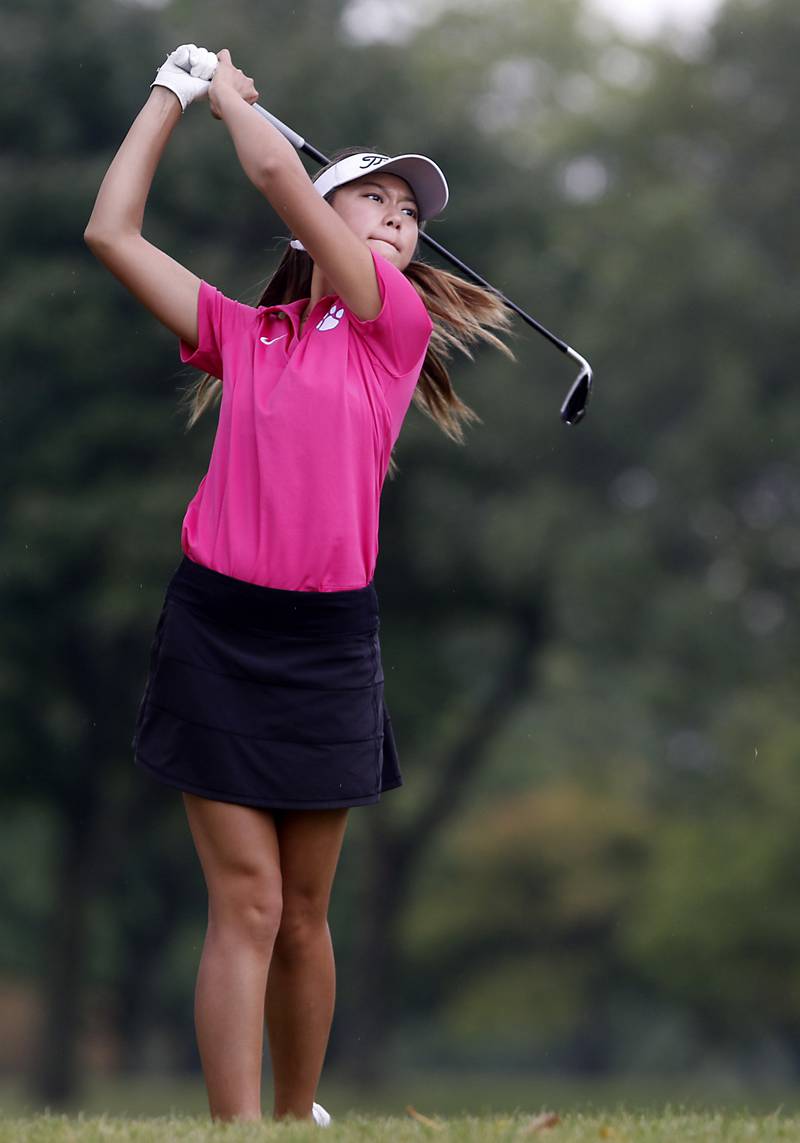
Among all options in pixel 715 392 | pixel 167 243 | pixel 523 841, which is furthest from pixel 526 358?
pixel 523 841

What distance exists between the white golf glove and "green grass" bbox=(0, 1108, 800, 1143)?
2170 millimetres

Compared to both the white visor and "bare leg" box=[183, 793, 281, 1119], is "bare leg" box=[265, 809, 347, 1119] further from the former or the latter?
the white visor

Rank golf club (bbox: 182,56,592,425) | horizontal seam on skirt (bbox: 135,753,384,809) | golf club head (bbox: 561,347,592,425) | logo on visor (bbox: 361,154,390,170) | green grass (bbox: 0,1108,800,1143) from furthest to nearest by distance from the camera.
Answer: golf club head (bbox: 561,347,592,425) < golf club (bbox: 182,56,592,425) < logo on visor (bbox: 361,154,390,170) < horizontal seam on skirt (bbox: 135,753,384,809) < green grass (bbox: 0,1108,800,1143)

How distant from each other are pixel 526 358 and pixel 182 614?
16265 mm

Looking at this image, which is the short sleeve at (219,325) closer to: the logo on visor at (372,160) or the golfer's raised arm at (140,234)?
the golfer's raised arm at (140,234)

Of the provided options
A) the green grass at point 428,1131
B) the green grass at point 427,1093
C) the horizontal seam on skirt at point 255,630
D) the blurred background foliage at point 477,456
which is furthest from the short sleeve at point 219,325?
the green grass at point 427,1093

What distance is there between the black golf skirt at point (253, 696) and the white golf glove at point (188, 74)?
104cm

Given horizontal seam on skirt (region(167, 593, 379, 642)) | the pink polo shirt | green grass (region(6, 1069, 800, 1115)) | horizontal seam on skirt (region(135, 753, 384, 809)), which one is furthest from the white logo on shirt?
green grass (region(6, 1069, 800, 1115))

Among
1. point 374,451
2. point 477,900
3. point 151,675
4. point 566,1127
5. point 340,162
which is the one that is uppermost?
point 340,162

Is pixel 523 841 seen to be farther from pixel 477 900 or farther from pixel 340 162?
pixel 340 162

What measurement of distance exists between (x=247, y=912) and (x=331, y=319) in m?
1.27

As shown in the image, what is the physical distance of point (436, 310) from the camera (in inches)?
166

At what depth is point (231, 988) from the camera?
12.4ft

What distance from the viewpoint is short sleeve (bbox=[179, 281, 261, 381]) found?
3.97m
